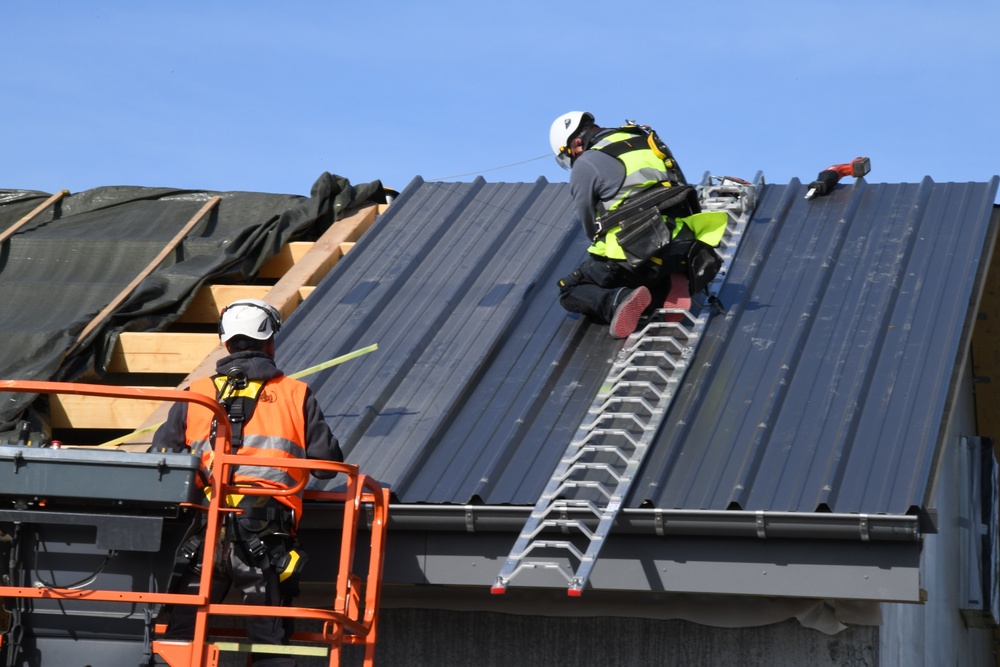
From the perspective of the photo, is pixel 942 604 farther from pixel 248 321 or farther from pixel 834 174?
pixel 248 321

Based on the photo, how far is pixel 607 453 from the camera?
676 cm

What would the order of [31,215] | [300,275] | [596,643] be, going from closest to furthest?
[596,643] < [300,275] < [31,215]

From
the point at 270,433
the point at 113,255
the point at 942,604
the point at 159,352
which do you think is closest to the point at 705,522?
the point at 270,433

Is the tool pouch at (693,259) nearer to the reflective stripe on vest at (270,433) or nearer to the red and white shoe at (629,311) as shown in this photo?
the red and white shoe at (629,311)

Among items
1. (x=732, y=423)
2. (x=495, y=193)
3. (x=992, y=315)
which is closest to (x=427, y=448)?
(x=732, y=423)

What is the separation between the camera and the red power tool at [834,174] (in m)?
9.52

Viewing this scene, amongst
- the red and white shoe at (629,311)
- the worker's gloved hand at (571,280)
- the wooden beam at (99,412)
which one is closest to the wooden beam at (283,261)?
the wooden beam at (99,412)

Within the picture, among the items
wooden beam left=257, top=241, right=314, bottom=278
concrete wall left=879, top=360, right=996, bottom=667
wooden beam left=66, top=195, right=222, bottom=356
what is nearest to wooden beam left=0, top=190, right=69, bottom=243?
wooden beam left=66, top=195, right=222, bottom=356

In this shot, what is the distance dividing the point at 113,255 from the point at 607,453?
5.15 metres

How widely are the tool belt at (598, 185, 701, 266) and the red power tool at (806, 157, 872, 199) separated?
1.93 metres

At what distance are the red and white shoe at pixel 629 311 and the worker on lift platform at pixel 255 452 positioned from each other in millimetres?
2222

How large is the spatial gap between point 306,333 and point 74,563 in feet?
9.85

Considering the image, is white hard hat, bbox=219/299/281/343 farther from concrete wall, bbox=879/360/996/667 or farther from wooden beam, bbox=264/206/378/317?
concrete wall, bbox=879/360/996/667

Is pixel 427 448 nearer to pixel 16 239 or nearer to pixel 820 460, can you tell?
pixel 820 460
